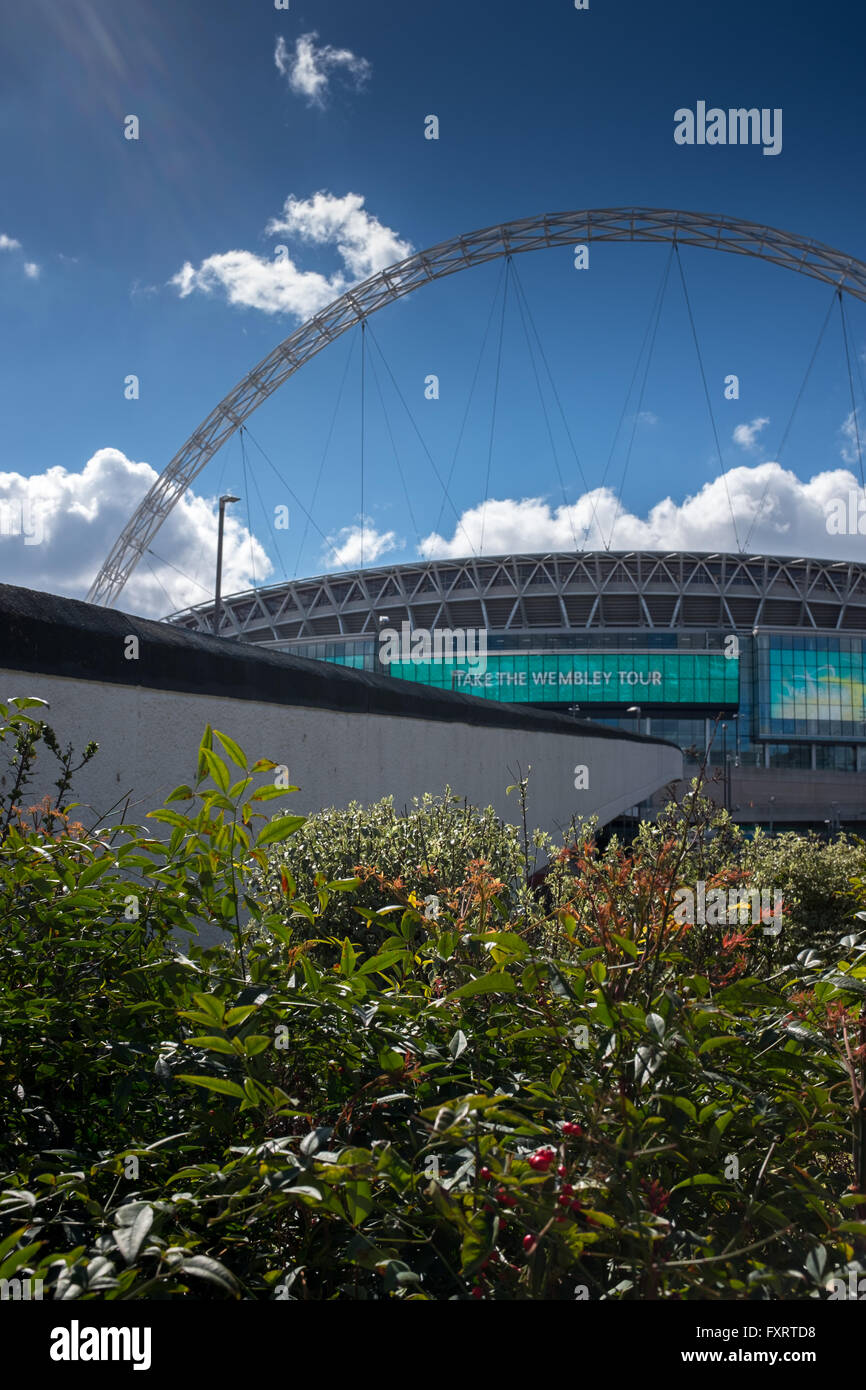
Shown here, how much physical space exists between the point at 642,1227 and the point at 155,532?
8070 cm

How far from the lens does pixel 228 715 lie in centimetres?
756

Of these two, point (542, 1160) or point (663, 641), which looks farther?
point (663, 641)

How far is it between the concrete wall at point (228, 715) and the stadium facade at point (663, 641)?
68.1 m

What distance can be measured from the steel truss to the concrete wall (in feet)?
233

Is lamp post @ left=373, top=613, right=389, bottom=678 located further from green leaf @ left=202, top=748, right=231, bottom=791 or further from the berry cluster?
the berry cluster

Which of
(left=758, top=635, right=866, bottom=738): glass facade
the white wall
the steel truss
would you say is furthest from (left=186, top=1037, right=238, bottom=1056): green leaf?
(left=758, top=635, right=866, bottom=738): glass facade

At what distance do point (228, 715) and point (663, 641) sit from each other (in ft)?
257

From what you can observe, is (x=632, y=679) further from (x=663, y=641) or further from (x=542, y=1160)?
(x=542, y=1160)

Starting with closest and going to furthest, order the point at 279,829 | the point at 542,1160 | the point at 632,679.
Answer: the point at 542,1160 → the point at 279,829 → the point at 632,679

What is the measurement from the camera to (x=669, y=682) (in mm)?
81125

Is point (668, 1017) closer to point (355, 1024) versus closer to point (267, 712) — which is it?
point (355, 1024)

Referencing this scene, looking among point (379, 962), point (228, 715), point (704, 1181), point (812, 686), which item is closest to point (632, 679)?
point (812, 686)

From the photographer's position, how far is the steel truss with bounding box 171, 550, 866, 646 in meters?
83.0

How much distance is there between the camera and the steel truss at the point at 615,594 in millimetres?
83000
